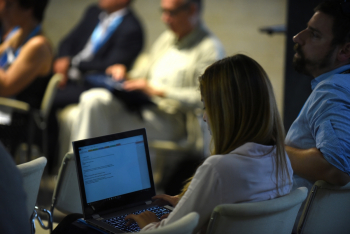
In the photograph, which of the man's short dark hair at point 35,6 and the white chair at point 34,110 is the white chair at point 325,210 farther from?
the man's short dark hair at point 35,6

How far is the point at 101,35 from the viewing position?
3.95 metres

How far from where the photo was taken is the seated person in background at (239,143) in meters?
1.04

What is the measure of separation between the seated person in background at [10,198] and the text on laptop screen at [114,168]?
0.40 m

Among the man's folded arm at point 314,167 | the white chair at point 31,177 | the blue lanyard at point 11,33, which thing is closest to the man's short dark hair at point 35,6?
the blue lanyard at point 11,33

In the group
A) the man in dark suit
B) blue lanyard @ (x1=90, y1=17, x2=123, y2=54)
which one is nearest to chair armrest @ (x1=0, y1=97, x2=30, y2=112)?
the man in dark suit

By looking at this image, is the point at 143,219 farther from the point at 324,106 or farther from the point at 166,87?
the point at 166,87

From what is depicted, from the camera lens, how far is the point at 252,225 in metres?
1.06

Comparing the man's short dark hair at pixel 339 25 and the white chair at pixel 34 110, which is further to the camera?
the white chair at pixel 34 110

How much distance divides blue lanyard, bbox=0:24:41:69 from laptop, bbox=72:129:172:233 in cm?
223

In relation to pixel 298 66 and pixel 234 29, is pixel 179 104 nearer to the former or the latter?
pixel 234 29

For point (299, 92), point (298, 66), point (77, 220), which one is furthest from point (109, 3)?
point (77, 220)

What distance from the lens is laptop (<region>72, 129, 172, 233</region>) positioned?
1284 mm

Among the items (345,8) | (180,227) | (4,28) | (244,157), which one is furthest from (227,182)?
(4,28)

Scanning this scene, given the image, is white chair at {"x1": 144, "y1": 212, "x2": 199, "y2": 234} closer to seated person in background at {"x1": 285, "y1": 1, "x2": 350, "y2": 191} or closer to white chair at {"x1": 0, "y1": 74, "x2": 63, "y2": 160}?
seated person in background at {"x1": 285, "y1": 1, "x2": 350, "y2": 191}
